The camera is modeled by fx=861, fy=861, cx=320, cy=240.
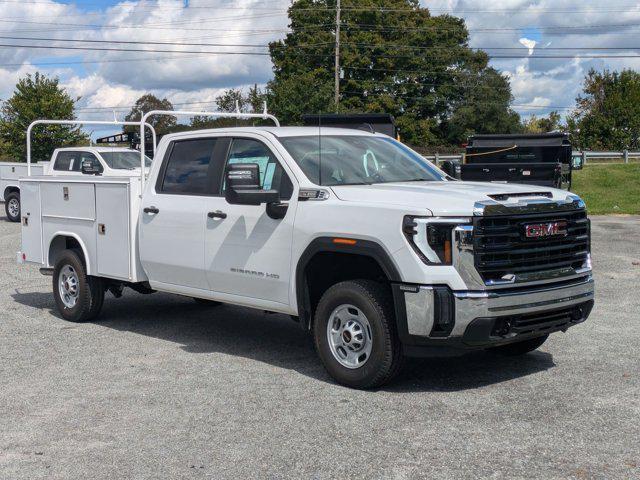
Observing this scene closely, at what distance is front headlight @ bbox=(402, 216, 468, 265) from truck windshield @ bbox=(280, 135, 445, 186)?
120 centimetres

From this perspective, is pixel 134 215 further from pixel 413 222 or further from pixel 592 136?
pixel 592 136

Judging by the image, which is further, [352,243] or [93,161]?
[93,161]

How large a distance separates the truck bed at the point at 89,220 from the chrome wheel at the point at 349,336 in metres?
2.68

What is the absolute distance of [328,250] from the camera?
648 cm

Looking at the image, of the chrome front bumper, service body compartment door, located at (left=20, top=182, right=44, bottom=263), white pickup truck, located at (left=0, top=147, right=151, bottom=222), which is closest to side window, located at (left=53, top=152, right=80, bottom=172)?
white pickup truck, located at (left=0, top=147, right=151, bottom=222)

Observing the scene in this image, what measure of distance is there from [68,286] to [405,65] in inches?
2469

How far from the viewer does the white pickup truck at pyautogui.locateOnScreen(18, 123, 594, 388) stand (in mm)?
5930

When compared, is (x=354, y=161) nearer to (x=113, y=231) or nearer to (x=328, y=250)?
(x=328, y=250)

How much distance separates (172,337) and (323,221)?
278 centimetres

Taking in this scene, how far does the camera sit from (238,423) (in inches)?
222

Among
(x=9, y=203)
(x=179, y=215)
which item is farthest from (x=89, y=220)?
(x=9, y=203)

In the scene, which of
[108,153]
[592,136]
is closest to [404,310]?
[108,153]

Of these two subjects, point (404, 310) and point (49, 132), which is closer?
point (404, 310)

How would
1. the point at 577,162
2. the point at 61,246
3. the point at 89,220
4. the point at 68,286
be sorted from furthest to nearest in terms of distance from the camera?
the point at 577,162, the point at 61,246, the point at 68,286, the point at 89,220
